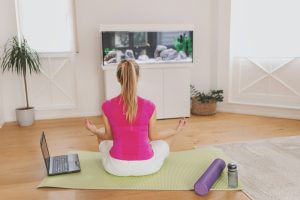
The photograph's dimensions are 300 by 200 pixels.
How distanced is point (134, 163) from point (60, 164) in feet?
2.43

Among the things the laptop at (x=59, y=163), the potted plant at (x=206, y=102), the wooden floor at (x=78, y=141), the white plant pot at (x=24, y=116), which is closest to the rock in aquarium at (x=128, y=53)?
the wooden floor at (x=78, y=141)

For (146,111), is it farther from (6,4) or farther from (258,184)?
(6,4)

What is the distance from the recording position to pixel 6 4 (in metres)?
3.95

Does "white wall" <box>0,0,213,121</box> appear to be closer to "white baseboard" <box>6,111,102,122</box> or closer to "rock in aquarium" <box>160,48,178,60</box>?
"white baseboard" <box>6,111,102,122</box>

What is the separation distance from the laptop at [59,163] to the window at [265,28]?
2.95m

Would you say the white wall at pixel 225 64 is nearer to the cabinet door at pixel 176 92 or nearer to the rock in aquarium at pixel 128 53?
the cabinet door at pixel 176 92

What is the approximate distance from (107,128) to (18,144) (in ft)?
4.96

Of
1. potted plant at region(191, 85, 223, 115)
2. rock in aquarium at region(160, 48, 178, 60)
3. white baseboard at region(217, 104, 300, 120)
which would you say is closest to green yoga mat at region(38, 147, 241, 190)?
potted plant at region(191, 85, 223, 115)

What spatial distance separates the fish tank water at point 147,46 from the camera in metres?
4.01

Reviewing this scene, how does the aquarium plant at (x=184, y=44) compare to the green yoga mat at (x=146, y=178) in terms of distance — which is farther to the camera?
the aquarium plant at (x=184, y=44)

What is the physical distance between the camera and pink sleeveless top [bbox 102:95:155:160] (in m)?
2.15

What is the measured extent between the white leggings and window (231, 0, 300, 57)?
103 inches

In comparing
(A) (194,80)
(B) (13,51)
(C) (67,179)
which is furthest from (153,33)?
(C) (67,179)

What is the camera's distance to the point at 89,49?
4.31 meters
